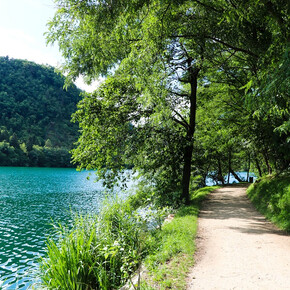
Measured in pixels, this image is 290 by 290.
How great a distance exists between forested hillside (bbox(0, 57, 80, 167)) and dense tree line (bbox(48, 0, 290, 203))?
8471cm

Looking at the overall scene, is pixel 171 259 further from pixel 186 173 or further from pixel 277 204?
pixel 186 173

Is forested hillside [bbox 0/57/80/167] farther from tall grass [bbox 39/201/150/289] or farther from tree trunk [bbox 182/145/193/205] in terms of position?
tall grass [bbox 39/201/150/289]

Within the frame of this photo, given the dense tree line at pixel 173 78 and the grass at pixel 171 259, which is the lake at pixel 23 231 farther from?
the dense tree line at pixel 173 78

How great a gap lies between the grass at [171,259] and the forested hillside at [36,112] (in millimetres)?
90174

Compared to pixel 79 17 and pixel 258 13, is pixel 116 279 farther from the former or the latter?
pixel 258 13

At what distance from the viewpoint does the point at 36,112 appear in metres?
132

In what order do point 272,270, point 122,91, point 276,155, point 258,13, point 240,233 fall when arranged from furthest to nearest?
1. point 276,155
2. point 122,91
3. point 240,233
4. point 258,13
5. point 272,270

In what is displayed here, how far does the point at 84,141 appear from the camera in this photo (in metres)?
12.0

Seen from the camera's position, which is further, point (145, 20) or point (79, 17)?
point (145, 20)

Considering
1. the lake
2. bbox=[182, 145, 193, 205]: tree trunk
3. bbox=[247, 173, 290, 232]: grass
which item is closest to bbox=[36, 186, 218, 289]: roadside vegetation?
the lake

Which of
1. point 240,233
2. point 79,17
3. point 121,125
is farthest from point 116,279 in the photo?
point 121,125

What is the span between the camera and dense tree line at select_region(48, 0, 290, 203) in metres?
5.25

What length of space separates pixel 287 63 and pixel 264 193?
9721 mm

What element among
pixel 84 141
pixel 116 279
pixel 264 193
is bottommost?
pixel 116 279
